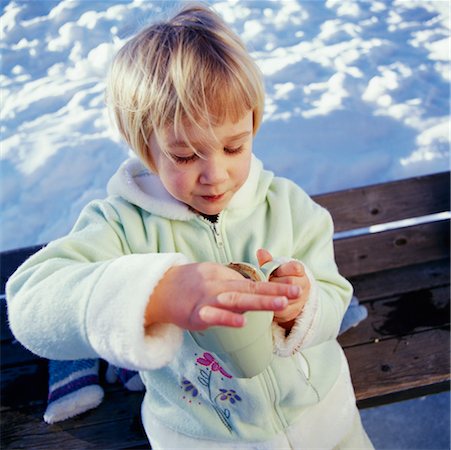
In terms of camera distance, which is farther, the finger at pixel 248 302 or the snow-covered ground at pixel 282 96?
the snow-covered ground at pixel 282 96

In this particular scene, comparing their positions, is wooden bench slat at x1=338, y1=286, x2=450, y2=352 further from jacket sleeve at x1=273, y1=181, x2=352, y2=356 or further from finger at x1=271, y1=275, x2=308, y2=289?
finger at x1=271, y1=275, x2=308, y2=289

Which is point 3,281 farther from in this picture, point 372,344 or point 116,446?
point 372,344

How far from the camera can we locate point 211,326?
2.54 feet

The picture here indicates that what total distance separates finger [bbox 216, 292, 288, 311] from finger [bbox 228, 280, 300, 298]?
11 mm

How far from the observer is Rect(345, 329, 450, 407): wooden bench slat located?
1.54 m

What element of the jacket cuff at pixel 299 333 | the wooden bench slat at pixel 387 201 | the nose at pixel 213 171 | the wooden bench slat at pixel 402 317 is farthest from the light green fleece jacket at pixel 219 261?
the wooden bench slat at pixel 387 201

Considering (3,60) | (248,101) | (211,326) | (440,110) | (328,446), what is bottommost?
(440,110)

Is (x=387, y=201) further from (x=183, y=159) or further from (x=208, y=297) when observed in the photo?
(x=208, y=297)

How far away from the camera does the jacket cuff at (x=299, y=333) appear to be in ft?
3.33

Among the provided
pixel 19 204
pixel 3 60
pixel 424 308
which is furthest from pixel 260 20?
pixel 424 308

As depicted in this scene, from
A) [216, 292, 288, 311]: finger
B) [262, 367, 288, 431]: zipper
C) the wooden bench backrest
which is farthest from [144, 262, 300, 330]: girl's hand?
the wooden bench backrest

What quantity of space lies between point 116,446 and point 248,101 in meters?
1.01

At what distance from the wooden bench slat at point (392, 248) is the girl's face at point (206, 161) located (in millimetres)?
953

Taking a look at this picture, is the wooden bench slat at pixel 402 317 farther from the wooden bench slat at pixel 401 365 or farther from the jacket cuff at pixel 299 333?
the jacket cuff at pixel 299 333
